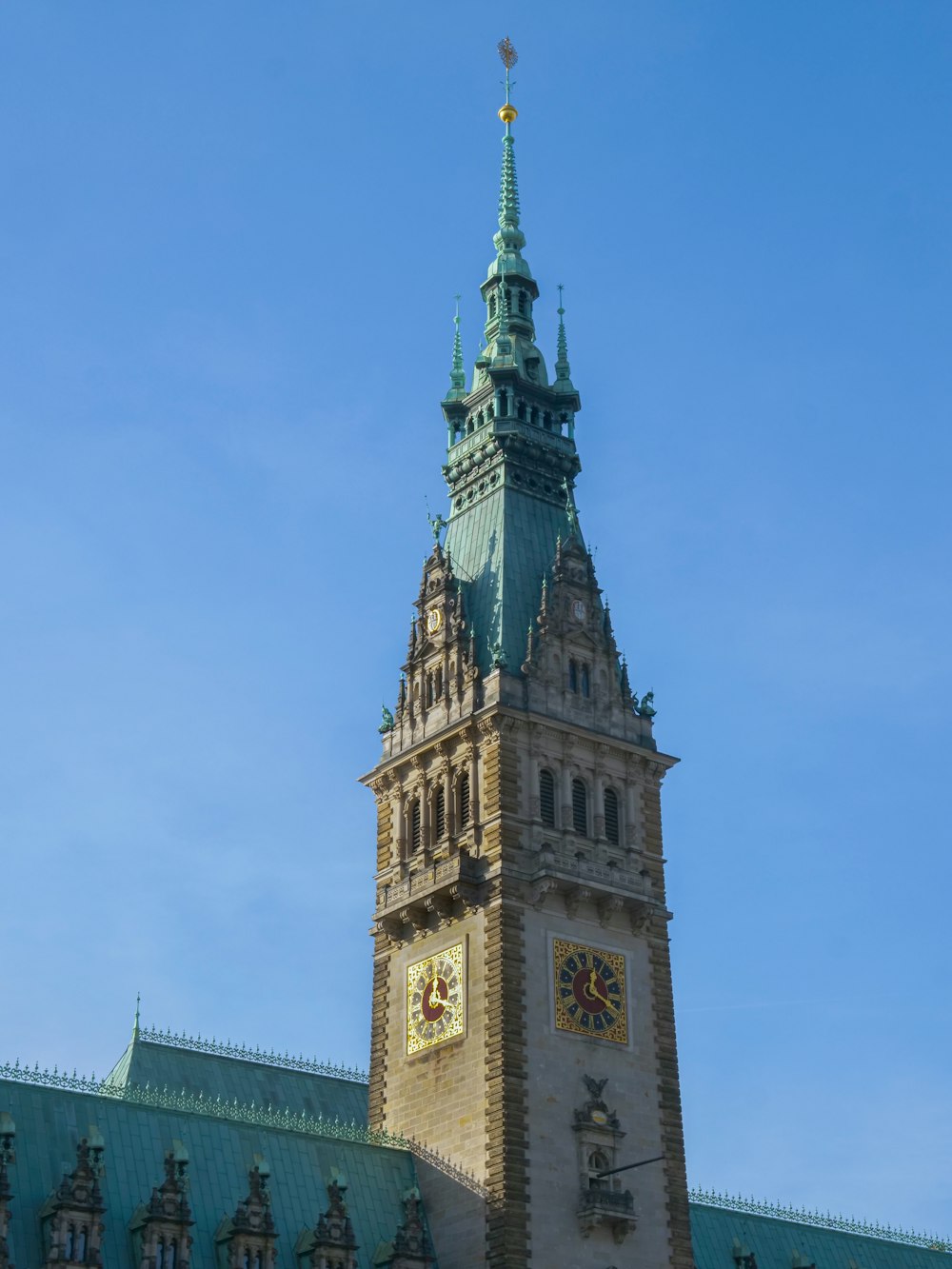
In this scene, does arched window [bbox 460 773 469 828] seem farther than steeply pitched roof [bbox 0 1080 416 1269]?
Yes

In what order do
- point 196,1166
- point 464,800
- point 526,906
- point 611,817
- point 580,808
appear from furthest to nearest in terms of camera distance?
point 611,817
point 580,808
point 464,800
point 526,906
point 196,1166

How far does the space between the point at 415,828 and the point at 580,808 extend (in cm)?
864

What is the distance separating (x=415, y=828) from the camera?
10456cm

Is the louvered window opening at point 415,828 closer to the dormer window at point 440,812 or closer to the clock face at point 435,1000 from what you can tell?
the dormer window at point 440,812

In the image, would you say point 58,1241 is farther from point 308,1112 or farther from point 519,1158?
point 308,1112

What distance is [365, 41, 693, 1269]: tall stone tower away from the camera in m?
92.4

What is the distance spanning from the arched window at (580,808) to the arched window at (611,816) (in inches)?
48.3

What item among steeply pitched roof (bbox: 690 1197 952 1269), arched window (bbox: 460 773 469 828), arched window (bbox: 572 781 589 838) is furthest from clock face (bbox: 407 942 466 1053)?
steeply pitched roof (bbox: 690 1197 952 1269)

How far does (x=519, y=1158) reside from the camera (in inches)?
3575

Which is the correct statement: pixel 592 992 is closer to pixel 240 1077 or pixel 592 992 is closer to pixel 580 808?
pixel 580 808

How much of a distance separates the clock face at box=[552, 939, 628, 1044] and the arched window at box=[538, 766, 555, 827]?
21.1 ft

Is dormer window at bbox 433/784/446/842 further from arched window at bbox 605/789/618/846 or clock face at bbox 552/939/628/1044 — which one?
clock face at bbox 552/939/628/1044

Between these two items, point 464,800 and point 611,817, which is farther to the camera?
point 611,817

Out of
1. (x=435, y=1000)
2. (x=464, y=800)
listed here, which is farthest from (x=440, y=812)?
(x=435, y=1000)
